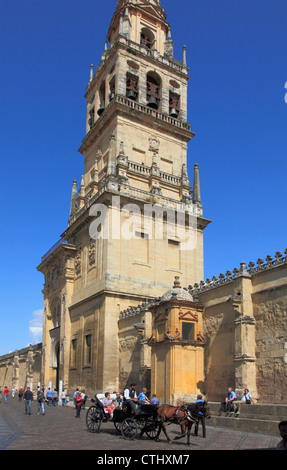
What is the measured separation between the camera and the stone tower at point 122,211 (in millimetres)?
27141

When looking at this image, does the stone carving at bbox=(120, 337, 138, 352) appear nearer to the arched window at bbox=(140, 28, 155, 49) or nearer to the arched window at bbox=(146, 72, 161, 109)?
the arched window at bbox=(146, 72, 161, 109)

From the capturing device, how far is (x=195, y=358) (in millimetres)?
18828

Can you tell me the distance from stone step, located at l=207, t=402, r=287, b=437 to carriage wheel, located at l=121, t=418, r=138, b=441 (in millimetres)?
3761

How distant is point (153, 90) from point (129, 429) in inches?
1127

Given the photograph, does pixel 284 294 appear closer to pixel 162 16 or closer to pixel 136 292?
pixel 136 292

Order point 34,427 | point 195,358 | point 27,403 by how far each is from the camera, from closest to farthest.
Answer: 1. point 34,427
2. point 195,358
3. point 27,403

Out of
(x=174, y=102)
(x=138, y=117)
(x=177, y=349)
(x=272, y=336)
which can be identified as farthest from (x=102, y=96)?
(x=272, y=336)

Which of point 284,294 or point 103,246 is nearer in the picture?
point 284,294

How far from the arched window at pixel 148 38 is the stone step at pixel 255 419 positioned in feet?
103

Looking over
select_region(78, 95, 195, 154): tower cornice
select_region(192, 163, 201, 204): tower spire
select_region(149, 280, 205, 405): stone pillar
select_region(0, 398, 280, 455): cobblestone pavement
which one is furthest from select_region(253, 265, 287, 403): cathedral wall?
select_region(78, 95, 195, 154): tower cornice

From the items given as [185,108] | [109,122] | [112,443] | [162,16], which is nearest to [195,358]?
[112,443]

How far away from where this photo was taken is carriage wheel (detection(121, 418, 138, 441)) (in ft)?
37.8

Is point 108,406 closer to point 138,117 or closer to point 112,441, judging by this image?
point 112,441

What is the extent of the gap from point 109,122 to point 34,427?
929 inches
